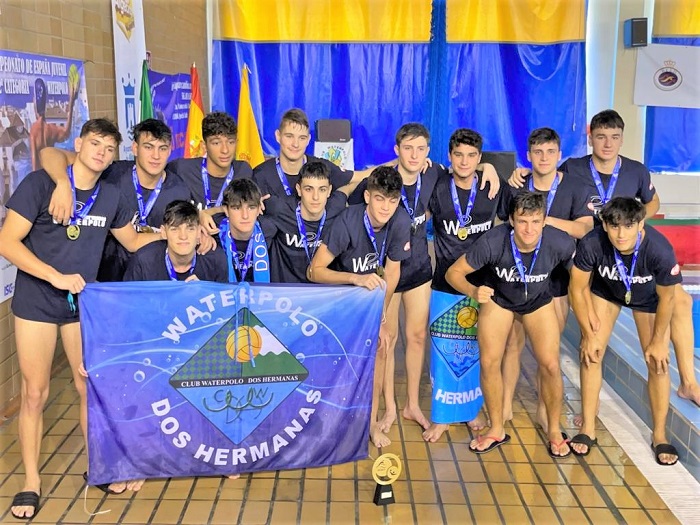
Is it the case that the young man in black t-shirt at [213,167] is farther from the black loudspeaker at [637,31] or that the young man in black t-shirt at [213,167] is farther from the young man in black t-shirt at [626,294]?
the black loudspeaker at [637,31]

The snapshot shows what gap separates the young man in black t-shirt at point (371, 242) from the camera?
148 inches

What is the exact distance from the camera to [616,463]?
404cm

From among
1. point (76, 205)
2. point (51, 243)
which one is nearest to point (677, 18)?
point (76, 205)

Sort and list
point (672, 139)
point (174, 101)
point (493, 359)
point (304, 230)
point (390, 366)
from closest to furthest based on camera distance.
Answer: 1. point (304, 230)
2. point (493, 359)
3. point (390, 366)
4. point (174, 101)
5. point (672, 139)

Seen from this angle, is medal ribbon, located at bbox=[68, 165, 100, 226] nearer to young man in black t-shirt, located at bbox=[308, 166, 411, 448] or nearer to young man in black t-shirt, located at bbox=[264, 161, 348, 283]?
young man in black t-shirt, located at bbox=[264, 161, 348, 283]

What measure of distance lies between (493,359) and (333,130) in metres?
5.81

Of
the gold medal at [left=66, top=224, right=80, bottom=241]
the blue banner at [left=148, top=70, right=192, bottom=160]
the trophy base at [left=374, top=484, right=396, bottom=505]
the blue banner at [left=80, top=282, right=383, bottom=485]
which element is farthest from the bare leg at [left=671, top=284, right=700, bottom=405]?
the blue banner at [left=148, top=70, right=192, bottom=160]

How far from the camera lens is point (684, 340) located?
4.23 metres

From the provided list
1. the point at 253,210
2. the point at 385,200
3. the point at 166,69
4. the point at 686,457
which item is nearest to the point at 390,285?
the point at 385,200

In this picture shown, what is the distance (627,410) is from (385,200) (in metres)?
2.24

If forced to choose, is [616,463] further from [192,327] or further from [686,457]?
[192,327]

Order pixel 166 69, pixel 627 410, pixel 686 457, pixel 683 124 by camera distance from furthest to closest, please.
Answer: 1. pixel 683 124
2. pixel 166 69
3. pixel 627 410
4. pixel 686 457

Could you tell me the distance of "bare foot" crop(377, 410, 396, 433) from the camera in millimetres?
4359

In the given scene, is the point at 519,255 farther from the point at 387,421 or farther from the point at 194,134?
the point at 194,134
